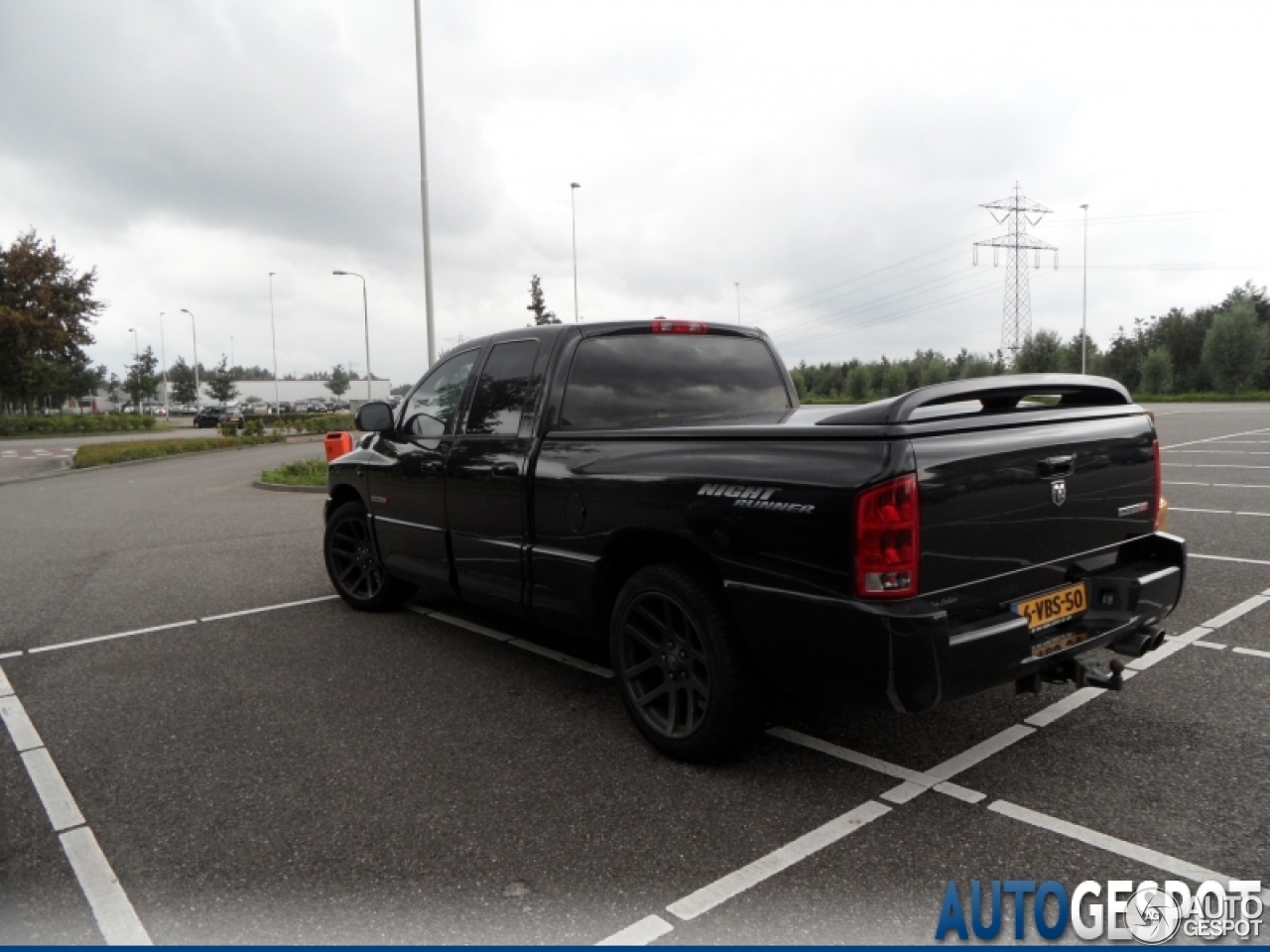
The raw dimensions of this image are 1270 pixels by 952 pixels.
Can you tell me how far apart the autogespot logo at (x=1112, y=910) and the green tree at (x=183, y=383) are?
99908 mm

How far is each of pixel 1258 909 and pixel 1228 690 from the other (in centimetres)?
196

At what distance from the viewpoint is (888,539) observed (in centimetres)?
283

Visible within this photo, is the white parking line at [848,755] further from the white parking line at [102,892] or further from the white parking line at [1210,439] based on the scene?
the white parking line at [1210,439]

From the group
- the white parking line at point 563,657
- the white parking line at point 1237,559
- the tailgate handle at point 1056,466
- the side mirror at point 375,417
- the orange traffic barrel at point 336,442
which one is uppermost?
the side mirror at point 375,417

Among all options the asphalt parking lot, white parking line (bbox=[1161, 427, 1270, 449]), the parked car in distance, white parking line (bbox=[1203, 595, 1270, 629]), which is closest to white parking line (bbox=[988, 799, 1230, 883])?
the asphalt parking lot

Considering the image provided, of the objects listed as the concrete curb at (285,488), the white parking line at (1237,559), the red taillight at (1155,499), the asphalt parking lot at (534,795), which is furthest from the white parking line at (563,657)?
the concrete curb at (285,488)

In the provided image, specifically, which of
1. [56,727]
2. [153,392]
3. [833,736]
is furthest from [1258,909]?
[153,392]

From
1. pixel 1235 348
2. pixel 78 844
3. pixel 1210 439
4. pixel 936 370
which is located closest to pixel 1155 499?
pixel 78 844

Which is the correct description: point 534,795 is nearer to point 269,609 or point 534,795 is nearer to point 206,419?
point 269,609

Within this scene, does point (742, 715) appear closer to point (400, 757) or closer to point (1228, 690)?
point (400, 757)

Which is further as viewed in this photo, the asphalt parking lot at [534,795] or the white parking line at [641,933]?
the asphalt parking lot at [534,795]

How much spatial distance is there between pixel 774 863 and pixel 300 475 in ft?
48.2

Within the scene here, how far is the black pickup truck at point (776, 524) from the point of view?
2.88 m

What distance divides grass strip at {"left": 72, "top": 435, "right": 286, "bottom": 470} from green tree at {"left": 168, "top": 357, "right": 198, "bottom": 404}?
222ft
